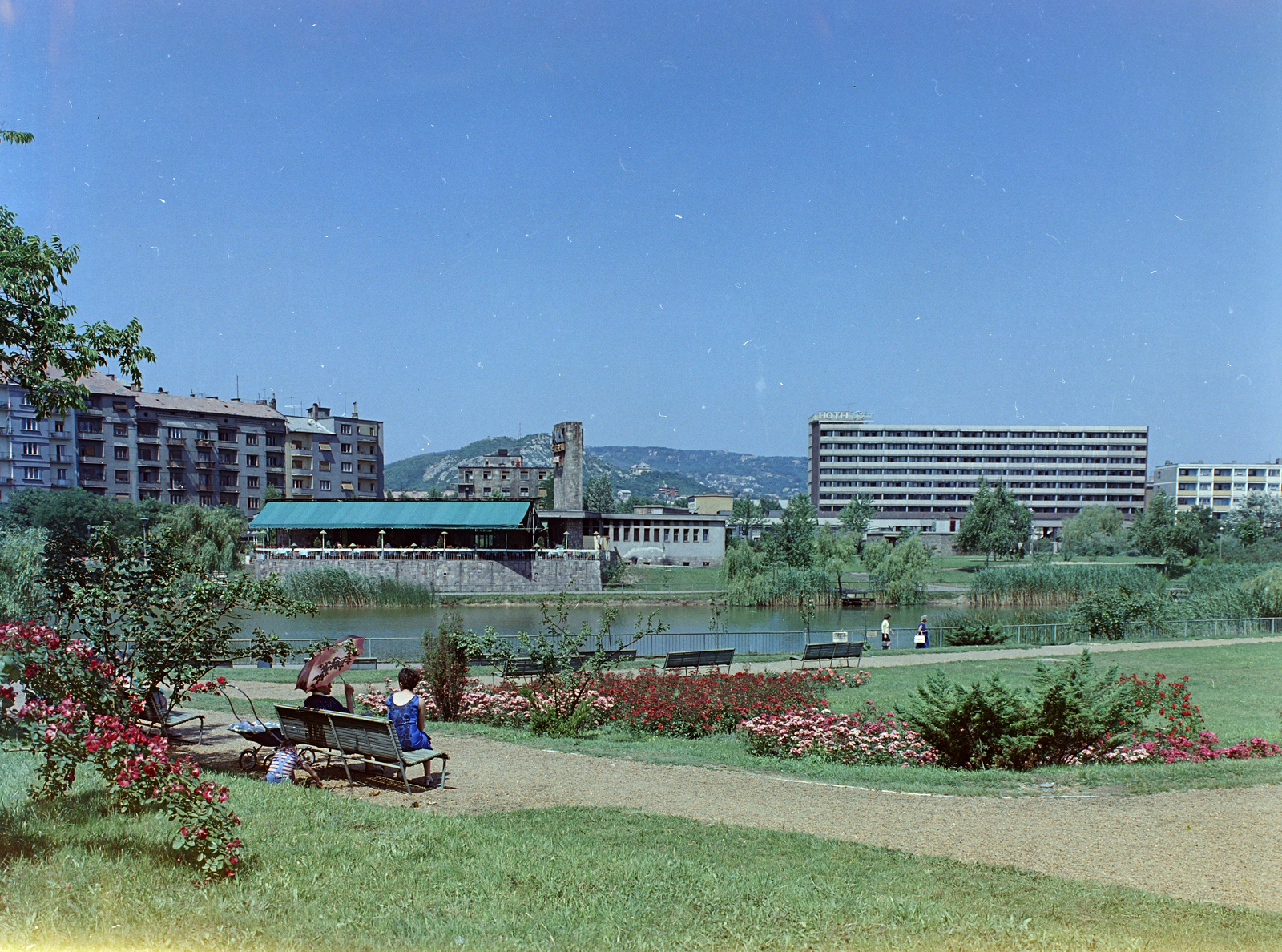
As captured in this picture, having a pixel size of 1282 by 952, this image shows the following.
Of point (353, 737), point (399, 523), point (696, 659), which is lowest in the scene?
point (696, 659)

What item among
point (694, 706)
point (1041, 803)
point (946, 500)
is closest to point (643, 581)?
point (694, 706)

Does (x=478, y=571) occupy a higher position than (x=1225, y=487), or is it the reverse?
(x=1225, y=487)

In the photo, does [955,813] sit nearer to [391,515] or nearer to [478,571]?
[478,571]

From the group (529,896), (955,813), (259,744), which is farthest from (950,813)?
(259,744)


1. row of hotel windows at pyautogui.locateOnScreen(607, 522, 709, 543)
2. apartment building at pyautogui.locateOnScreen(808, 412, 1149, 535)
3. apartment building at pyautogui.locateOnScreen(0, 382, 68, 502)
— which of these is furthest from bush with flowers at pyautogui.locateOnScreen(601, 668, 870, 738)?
apartment building at pyautogui.locateOnScreen(808, 412, 1149, 535)

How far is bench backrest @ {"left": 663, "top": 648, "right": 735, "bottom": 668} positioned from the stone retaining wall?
4056cm

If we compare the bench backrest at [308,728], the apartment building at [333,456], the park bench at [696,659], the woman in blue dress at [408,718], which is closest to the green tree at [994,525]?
the apartment building at [333,456]

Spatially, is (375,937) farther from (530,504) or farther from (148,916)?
(530,504)

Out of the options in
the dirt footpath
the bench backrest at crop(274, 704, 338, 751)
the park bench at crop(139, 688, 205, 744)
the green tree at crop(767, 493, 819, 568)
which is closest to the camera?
the dirt footpath

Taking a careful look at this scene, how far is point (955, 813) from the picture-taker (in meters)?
8.42

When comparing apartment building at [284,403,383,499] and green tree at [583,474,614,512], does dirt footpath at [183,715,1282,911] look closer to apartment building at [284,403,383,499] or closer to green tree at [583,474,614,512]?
apartment building at [284,403,383,499]

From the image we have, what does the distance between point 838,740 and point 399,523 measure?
58.4m

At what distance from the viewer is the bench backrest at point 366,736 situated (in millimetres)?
8758

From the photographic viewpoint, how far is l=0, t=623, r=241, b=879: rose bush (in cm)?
567
